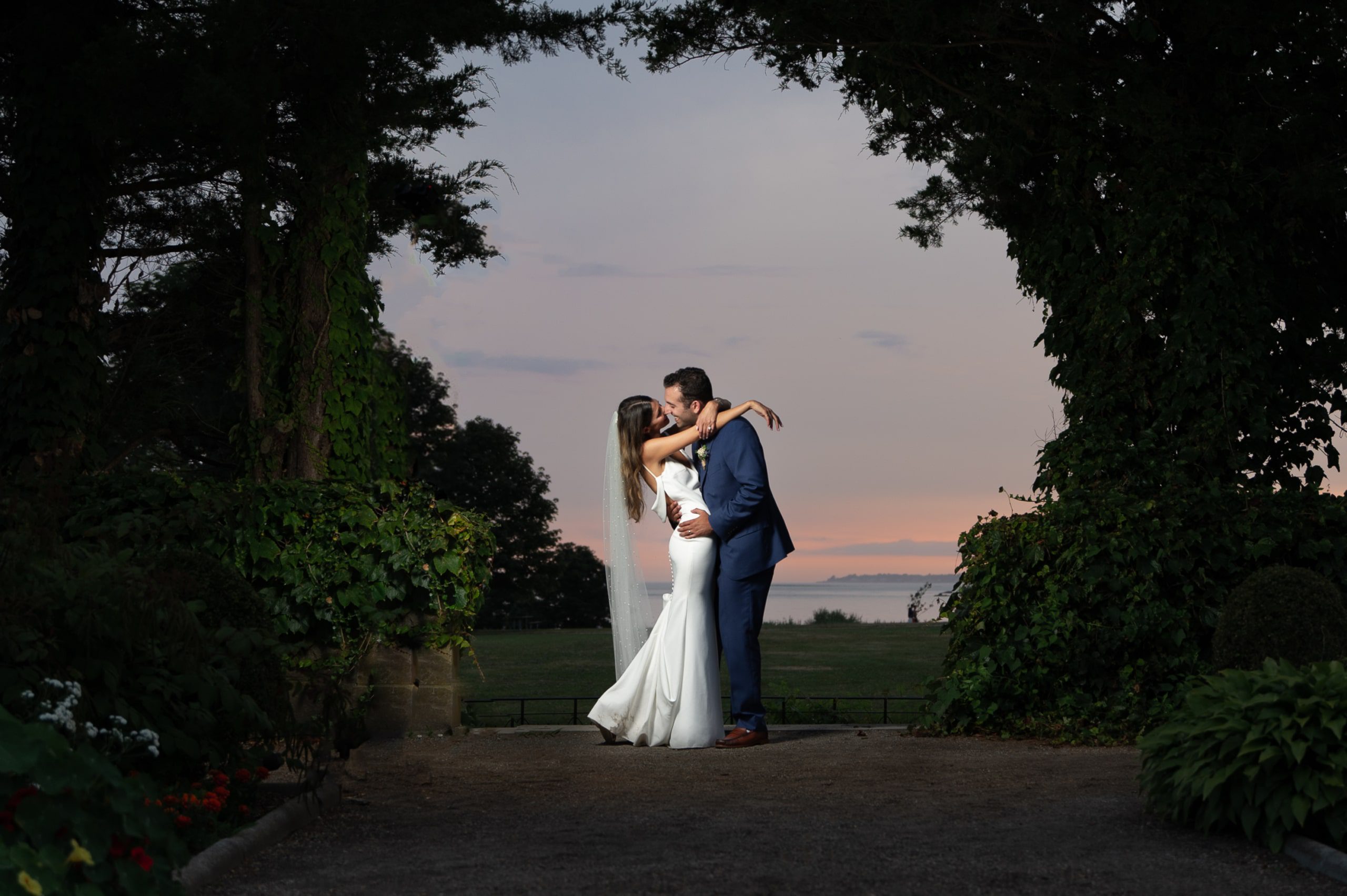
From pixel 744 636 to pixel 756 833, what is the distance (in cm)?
324

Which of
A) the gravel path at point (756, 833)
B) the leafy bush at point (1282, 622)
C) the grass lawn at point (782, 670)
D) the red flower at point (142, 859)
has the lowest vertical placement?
the grass lawn at point (782, 670)

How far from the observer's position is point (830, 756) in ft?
26.8

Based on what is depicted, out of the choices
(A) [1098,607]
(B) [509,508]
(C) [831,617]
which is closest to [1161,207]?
(A) [1098,607]

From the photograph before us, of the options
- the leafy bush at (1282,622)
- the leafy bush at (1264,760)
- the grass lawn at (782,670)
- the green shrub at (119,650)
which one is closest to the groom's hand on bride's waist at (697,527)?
the grass lawn at (782,670)

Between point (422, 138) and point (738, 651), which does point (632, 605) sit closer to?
point (738, 651)

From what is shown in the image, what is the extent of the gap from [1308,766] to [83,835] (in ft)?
15.7

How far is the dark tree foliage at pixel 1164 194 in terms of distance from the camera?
11.7 metres

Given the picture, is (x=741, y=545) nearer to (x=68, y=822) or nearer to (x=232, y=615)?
(x=232, y=615)

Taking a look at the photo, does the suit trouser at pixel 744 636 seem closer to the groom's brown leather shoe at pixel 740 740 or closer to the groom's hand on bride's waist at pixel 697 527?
the groom's brown leather shoe at pixel 740 740

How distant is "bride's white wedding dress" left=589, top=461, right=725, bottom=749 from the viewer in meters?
8.67

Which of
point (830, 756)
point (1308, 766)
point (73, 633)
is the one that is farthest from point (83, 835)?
point (830, 756)

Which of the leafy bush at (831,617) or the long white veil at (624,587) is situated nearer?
the long white veil at (624,587)

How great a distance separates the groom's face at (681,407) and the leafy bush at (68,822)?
5388 millimetres

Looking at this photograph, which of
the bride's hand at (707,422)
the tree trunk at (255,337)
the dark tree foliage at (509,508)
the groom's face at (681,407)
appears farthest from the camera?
the dark tree foliage at (509,508)
